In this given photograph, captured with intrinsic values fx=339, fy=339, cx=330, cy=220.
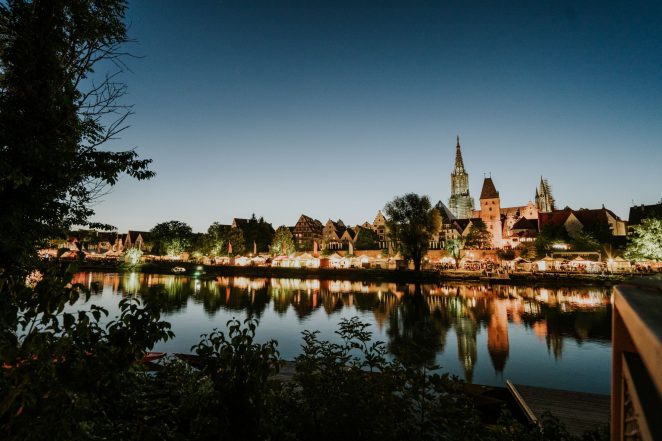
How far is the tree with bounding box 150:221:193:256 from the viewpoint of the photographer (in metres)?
95.6

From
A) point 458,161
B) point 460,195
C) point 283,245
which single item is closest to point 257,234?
point 283,245

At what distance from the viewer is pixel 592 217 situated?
241 ft

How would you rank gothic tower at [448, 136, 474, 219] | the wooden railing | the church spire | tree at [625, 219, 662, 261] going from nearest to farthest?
the wooden railing → tree at [625, 219, 662, 261] → gothic tower at [448, 136, 474, 219] → the church spire

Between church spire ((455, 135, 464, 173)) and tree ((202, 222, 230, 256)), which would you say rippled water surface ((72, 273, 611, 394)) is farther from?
church spire ((455, 135, 464, 173))

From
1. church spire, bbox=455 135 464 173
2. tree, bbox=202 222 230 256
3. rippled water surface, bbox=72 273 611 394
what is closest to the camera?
rippled water surface, bbox=72 273 611 394

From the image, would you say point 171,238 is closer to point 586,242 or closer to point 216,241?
point 216,241

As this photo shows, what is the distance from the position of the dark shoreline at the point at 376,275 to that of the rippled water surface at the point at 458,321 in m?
4.47

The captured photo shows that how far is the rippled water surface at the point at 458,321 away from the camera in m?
16.3

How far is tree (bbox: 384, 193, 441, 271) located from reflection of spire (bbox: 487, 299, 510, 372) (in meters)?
22.1

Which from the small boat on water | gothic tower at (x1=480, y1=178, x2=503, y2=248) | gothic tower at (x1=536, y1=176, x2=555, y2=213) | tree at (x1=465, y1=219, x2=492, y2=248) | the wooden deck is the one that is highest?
gothic tower at (x1=536, y1=176, x2=555, y2=213)

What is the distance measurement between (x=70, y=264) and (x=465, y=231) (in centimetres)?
8294

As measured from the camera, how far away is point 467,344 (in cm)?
2075

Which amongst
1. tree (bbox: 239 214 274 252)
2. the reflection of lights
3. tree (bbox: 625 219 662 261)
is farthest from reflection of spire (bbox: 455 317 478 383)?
tree (bbox: 239 214 274 252)

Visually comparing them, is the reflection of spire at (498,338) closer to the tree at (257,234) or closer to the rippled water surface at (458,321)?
the rippled water surface at (458,321)
